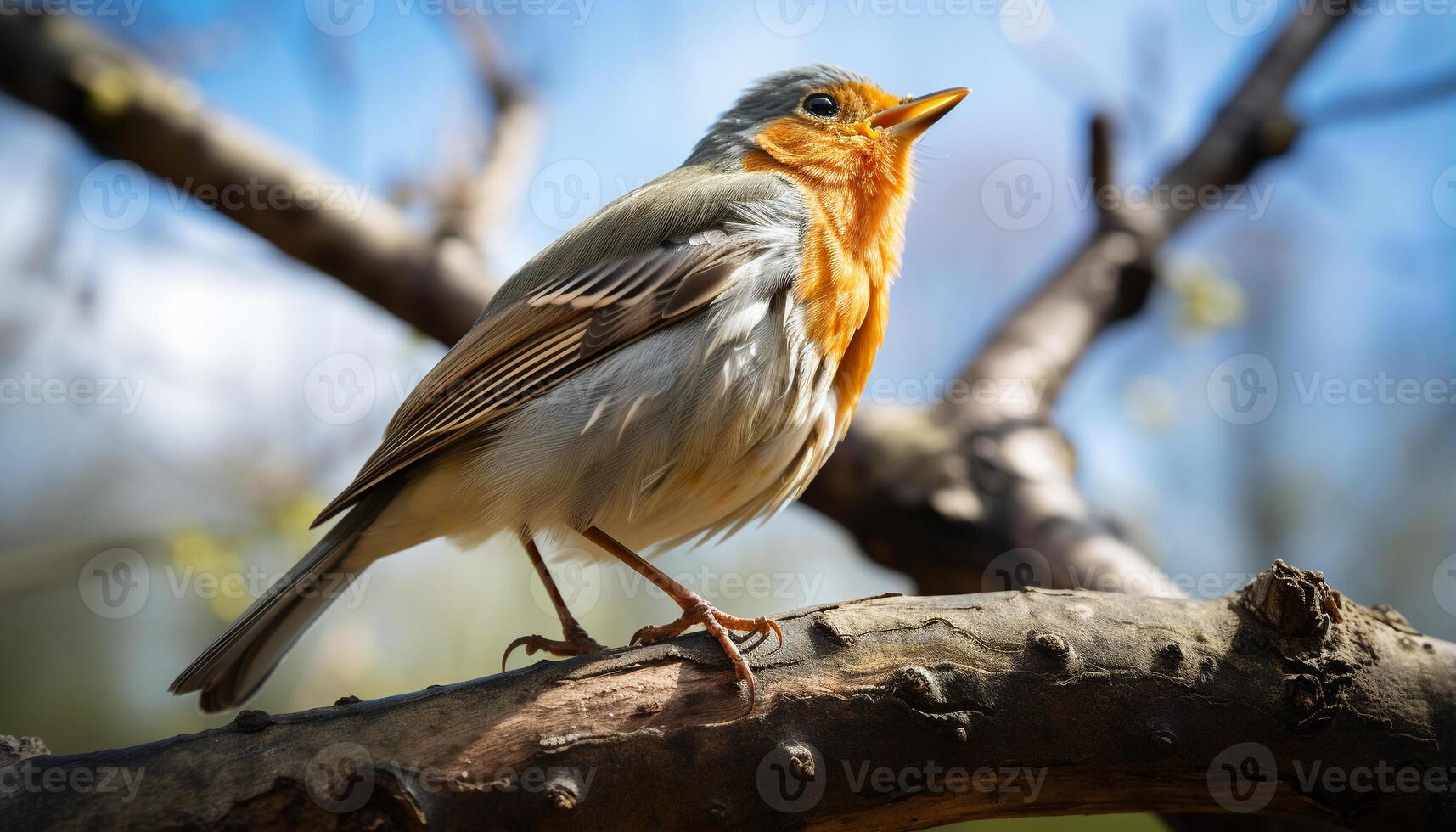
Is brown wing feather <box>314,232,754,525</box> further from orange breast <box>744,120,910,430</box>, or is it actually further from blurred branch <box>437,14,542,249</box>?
blurred branch <box>437,14,542,249</box>

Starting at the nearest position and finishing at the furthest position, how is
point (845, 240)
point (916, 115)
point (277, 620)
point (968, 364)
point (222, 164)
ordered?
point (277, 620), point (845, 240), point (916, 115), point (222, 164), point (968, 364)

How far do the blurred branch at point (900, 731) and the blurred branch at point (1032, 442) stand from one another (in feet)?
4.50

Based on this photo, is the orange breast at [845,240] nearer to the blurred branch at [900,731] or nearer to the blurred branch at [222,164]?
the blurred branch at [900,731]

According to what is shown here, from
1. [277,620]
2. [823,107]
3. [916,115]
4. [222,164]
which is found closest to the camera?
[277,620]

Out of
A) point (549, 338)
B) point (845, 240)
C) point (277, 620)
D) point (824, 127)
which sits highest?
point (824, 127)

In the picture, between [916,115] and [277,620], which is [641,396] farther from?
[916,115]

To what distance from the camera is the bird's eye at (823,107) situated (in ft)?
13.0

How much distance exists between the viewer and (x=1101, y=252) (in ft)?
18.5

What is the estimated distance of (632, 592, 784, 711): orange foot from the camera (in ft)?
7.66

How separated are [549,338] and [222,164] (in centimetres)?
271

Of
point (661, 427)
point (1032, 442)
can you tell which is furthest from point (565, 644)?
point (1032, 442)

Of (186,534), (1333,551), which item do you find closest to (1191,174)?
(1333,551)

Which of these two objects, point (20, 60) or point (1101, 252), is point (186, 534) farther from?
point (1101, 252)

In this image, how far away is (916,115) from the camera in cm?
378
